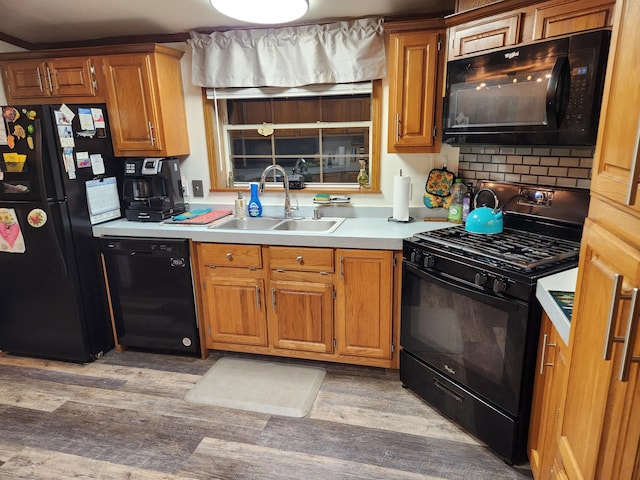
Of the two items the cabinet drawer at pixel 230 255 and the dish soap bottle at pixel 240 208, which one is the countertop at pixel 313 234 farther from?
the dish soap bottle at pixel 240 208

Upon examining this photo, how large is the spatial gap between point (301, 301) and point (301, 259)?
0.27m

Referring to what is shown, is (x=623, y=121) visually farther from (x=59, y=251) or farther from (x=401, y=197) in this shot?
(x=59, y=251)

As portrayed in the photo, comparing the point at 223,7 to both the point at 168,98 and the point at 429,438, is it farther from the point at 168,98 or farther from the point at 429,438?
the point at 429,438

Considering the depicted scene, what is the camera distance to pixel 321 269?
246cm

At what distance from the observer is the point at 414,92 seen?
7.89 feet

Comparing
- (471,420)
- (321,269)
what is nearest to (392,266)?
(321,269)

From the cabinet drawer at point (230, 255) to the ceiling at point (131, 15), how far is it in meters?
1.45

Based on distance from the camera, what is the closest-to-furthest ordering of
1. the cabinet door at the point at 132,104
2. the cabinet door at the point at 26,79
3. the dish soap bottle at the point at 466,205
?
the dish soap bottle at the point at 466,205 < the cabinet door at the point at 132,104 < the cabinet door at the point at 26,79

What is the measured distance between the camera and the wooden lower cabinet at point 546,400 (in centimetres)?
149

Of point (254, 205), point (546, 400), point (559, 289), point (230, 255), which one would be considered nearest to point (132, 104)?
point (254, 205)

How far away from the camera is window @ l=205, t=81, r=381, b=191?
290 centimetres

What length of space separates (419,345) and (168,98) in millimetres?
2286

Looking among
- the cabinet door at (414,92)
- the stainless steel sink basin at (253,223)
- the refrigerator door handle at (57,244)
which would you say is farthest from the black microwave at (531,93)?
the refrigerator door handle at (57,244)

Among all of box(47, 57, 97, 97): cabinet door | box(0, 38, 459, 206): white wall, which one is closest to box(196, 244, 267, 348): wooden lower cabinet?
box(0, 38, 459, 206): white wall
